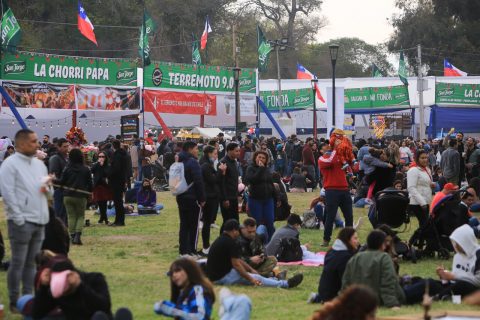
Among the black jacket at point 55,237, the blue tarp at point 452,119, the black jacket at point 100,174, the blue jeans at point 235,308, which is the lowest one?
the blue jeans at point 235,308

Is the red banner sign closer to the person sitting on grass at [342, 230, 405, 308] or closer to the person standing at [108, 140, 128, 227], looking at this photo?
the person standing at [108, 140, 128, 227]

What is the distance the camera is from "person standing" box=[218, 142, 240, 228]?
15742 millimetres

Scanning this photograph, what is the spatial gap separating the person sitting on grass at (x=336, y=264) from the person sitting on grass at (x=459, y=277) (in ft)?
2.29

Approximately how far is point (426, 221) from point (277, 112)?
43.1 metres

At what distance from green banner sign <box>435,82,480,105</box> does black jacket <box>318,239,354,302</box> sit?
143 ft

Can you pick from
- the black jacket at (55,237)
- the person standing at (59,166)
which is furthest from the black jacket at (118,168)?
the black jacket at (55,237)

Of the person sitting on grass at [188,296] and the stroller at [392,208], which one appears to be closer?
the person sitting on grass at [188,296]

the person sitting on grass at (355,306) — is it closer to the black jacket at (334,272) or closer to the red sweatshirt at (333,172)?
the black jacket at (334,272)

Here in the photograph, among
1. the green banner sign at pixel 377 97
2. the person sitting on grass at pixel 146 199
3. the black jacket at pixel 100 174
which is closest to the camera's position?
the black jacket at pixel 100 174

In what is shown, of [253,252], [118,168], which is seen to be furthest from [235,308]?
[118,168]

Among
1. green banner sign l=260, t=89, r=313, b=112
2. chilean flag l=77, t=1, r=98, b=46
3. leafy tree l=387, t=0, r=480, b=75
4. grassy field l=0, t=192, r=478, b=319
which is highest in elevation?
leafy tree l=387, t=0, r=480, b=75

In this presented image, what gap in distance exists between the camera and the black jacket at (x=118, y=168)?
19422 millimetres

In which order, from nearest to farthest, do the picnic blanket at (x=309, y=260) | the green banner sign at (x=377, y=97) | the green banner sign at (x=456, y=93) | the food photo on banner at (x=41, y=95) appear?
the picnic blanket at (x=309, y=260)
the food photo on banner at (x=41, y=95)
the green banner sign at (x=377, y=97)
the green banner sign at (x=456, y=93)

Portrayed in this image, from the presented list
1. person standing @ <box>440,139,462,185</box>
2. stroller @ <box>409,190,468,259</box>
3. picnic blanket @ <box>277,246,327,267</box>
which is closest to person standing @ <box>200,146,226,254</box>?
picnic blanket @ <box>277,246,327,267</box>
